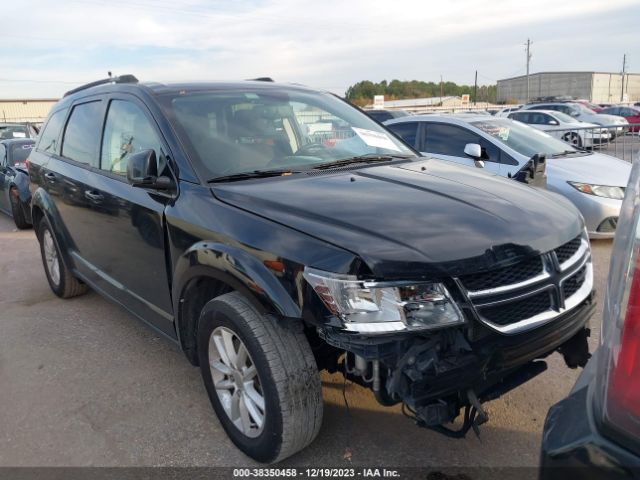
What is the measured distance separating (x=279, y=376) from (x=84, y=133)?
9.27 ft

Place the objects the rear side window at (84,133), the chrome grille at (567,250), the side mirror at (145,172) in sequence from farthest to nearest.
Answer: the rear side window at (84,133)
the side mirror at (145,172)
the chrome grille at (567,250)

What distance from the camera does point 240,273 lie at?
95.0 inches

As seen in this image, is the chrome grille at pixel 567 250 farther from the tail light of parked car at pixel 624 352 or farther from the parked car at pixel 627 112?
the parked car at pixel 627 112

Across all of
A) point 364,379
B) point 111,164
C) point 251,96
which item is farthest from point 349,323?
point 111,164

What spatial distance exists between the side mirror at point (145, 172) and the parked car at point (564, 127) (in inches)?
533

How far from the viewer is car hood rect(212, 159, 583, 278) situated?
212 cm

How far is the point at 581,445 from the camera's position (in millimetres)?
1318

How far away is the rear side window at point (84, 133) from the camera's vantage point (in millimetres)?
3922

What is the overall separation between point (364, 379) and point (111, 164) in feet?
7.69

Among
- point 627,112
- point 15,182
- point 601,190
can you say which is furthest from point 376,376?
point 627,112

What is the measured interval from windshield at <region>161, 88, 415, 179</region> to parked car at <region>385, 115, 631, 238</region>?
267cm

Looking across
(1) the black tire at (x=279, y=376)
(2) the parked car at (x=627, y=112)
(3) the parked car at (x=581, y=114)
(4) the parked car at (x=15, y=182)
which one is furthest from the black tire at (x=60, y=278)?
(2) the parked car at (x=627, y=112)

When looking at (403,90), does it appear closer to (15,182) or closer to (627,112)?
(627,112)

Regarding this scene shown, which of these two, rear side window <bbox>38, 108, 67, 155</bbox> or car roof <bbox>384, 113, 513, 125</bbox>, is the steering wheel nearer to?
rear side window <bbox>38, 108, 67, 155</bbox>
